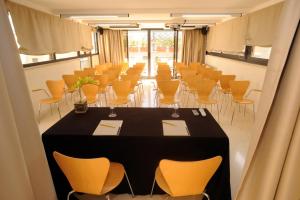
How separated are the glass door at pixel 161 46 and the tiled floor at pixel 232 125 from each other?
3.63m

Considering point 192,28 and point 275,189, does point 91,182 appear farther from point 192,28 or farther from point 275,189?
point 192,28

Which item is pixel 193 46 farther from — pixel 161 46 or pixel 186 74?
pixel 186 74

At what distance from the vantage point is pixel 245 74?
5137 mm

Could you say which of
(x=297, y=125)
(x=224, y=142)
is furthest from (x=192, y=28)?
(x=297, y=125)

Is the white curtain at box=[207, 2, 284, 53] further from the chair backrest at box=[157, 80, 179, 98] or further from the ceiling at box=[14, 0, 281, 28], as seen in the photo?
the chair backrest at box=[157, 80, 179, 98]

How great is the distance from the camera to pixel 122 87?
413cm

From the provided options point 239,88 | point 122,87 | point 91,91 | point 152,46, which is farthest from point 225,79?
point 152,46

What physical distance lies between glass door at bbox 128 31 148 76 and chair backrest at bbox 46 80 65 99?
19.0 ft

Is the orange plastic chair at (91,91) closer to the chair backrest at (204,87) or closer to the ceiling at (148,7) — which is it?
the ceiling at (148,7)

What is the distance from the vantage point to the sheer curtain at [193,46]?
352 inches

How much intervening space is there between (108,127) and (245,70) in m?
4.61

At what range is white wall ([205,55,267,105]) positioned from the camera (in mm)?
4352

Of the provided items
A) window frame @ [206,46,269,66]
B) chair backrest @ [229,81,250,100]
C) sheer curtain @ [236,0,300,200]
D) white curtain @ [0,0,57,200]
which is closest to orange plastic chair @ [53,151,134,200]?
white curtain @ [0,0,57,200]

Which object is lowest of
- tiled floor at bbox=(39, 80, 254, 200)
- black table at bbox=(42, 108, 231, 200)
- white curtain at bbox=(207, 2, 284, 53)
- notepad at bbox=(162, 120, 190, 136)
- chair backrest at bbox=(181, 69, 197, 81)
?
tiled floor at bbox=(39, 80, 254, 200)
